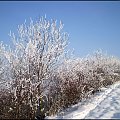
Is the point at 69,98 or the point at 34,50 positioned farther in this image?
the point at 69,98

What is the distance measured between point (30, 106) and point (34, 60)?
2.04 meters

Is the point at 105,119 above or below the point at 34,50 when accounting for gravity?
below

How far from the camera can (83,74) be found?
37.5ft

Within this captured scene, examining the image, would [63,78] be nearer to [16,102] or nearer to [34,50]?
[34,50]

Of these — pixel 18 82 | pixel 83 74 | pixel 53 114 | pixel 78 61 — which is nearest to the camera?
pixel 53 114

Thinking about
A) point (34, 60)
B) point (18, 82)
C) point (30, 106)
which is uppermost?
point (34, 60)

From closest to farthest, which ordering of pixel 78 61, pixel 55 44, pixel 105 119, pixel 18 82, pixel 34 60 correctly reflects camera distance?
pixel 105 119, pixel 18 82, pixel 34 60, pixel 55 44, pixel 78 61

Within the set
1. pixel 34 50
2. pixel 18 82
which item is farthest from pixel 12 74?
pixel 34 50

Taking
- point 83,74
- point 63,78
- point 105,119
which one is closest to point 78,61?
point 83,74

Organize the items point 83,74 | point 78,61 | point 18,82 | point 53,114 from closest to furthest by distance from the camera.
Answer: point 53,114, point 18,82, point 83,74, point 78,61

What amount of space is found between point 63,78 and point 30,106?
282 centimetres

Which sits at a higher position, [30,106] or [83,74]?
[83,74]

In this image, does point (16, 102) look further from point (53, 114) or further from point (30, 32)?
point (30, 32)

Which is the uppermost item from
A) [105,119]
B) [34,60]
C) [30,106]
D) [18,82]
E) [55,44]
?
[55,44]
